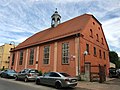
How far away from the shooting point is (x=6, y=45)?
59438mm

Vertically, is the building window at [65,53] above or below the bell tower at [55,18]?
below

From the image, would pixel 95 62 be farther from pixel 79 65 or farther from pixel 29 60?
pixel 29 60

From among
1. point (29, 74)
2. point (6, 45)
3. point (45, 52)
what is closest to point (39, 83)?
point (29, 74)

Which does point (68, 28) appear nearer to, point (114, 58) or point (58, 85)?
point (58, 85)

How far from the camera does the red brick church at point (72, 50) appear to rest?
20406mm

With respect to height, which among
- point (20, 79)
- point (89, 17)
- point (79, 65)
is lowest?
point (20, 79)

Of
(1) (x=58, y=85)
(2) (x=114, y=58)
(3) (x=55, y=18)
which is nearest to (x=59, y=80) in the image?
(1) (x=58, y=85)

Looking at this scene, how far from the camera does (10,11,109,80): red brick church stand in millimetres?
20406

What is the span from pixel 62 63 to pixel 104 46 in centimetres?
1132

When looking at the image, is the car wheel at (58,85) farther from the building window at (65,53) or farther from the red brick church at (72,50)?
the building window at (65,53)

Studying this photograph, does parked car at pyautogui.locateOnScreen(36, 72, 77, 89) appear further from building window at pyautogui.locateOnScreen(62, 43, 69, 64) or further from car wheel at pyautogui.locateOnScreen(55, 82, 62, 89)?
building window at pyautogui.locateOnScreen(62, 43, 69, 64)

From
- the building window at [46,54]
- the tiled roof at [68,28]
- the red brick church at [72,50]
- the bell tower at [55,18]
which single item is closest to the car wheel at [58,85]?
the red brick church at [72,50]

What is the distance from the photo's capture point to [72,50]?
2117 cm

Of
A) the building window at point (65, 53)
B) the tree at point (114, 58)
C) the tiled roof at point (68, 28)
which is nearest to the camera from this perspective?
the building window at point (65, 53)
